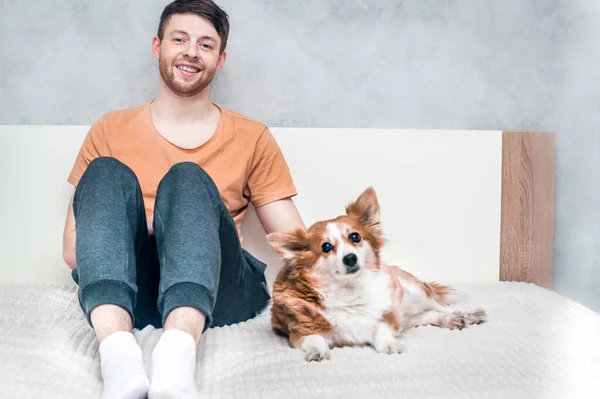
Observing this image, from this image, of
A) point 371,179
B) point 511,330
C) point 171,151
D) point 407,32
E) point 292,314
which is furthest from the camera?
point 407,32

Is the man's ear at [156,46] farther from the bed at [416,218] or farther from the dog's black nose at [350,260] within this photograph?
the dog's black nose at [350,260]

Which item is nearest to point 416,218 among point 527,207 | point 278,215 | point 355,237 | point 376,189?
point 376,189

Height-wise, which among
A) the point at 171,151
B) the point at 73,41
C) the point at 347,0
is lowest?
the point at 171,151

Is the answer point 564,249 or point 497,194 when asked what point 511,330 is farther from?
point 564,249

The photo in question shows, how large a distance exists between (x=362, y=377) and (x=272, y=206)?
605mm

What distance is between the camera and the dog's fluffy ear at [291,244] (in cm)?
115

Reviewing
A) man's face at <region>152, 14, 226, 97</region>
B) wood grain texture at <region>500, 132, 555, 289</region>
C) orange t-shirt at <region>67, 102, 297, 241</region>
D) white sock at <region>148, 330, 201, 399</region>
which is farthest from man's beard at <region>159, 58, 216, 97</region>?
wood grain texture at <region>500, 132, 555, 289</region>

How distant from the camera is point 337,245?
1.14m

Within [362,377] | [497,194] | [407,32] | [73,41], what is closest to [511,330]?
[362,377]

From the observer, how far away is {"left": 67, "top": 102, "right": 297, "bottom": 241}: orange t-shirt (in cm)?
145

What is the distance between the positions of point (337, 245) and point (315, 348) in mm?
198

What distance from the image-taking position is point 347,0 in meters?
1.78

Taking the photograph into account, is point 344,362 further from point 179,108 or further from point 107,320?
point 179,108

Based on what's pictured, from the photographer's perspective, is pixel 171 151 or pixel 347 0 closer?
pixel 171 151
